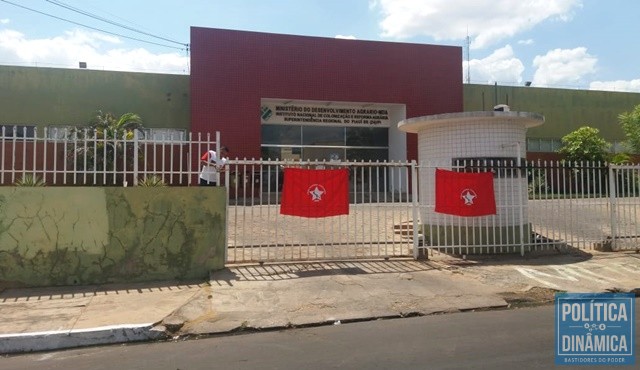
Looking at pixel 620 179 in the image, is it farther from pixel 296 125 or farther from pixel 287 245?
pixel 296 125

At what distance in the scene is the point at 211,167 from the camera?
28.0ft

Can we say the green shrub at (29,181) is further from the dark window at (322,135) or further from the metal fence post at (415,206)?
the dark window at (322,135)

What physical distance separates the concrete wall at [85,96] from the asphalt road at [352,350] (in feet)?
64.6

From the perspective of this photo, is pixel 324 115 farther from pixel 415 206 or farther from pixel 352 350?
pixel 352 350

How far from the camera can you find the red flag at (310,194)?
8.70 metres

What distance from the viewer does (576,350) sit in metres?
4.64

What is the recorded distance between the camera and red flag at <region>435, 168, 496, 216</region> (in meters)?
9.48

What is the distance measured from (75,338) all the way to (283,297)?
264cm

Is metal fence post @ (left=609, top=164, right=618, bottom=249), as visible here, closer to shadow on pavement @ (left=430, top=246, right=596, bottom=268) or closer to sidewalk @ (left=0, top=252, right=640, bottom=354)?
shadow on pavement @ (left=430, top=246, right=596, bottom=268)

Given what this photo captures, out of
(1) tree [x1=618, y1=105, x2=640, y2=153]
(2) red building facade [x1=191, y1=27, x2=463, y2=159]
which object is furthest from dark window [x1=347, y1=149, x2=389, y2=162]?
(1) tree [x1=618, y1=105, x2=640, y2=153]

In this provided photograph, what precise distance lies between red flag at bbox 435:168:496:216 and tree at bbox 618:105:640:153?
2232 centimetres

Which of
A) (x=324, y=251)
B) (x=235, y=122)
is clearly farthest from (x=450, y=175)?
(x=235, y=122)

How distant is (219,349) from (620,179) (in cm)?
995

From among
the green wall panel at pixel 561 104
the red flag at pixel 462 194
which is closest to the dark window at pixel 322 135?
the green wall panel at pixel 561 104
